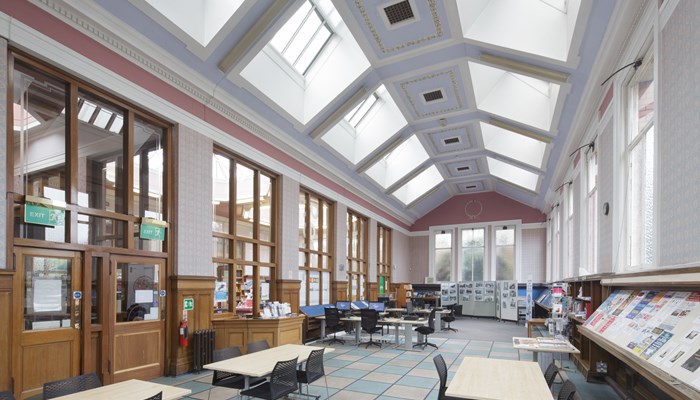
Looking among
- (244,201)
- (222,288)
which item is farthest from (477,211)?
(222,288)

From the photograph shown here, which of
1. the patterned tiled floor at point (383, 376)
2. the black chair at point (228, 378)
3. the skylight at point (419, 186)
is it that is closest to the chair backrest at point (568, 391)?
the patterned tiled floor at point (383, 376)

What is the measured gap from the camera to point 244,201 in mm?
8328

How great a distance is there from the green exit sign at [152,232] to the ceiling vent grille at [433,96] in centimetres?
620

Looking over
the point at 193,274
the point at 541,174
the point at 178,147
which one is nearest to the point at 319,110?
the point at 178,147

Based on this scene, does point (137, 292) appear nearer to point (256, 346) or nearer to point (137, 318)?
point (137, 318)

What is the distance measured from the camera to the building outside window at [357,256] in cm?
1343

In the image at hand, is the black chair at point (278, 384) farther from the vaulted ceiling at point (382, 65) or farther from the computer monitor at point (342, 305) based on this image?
the computer monitor at point (342, 305)

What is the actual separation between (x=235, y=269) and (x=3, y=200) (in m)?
4.11

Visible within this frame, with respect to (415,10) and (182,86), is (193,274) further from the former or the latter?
(415,10)

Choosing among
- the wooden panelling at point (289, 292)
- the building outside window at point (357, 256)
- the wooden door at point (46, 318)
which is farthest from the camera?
the building outside window at point (357, 256)

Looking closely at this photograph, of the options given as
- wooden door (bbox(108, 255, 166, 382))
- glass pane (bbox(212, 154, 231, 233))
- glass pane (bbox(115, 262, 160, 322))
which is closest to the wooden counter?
wooden door (bbox(108, 255, 166, 382))

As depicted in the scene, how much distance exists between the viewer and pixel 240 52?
20.8 ft

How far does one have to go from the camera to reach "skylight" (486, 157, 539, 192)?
14664mm

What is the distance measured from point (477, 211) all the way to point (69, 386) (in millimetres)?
17163
